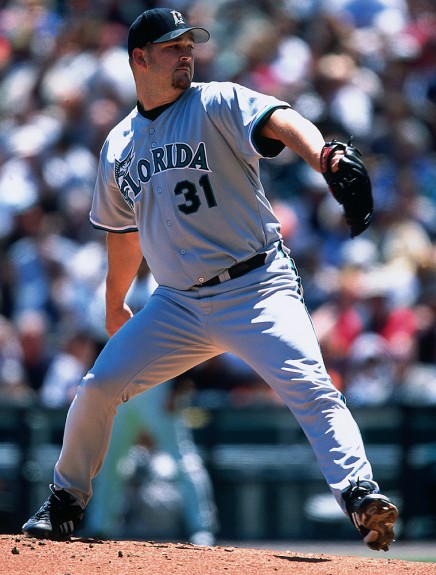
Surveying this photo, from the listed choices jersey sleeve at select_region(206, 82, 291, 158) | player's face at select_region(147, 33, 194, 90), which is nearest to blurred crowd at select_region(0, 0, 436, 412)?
player's face at select_region(147, 33, 194, 90)

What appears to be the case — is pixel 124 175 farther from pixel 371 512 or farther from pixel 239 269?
pixel 371 512

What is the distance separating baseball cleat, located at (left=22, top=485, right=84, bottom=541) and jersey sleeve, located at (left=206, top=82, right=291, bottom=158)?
5.11 feet

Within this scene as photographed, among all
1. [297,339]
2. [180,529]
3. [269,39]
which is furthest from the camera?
[269,39]

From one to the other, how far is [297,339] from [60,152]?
6621 mm

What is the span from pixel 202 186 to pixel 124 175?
378mm

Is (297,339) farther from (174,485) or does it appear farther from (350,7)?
(350,7)

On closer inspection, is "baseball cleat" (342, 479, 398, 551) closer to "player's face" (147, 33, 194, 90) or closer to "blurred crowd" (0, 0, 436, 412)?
"player's face" (147, 33, 194, 90)

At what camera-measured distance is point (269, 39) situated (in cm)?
1084

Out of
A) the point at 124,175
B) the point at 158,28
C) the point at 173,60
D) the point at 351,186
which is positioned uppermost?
the point at 158,28

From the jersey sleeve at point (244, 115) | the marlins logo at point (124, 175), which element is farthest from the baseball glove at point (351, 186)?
the marlins logo at point (124, 175)

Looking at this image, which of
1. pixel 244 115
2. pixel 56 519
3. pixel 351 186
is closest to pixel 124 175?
pixel 244 115

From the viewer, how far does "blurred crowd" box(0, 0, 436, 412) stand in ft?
28.7

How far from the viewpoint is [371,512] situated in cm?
405

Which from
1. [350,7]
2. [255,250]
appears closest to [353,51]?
[350,7]
